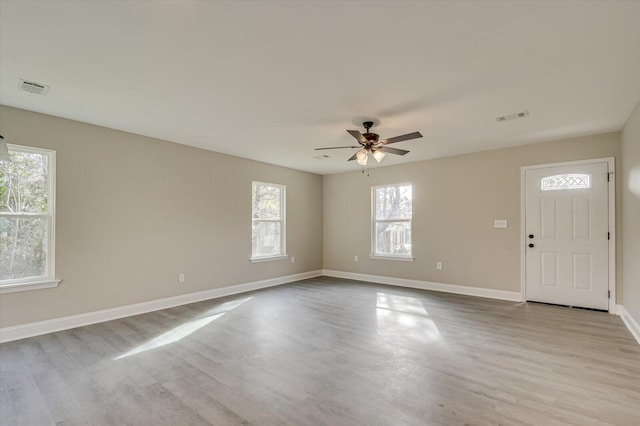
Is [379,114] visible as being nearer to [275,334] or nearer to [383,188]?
[275,334]

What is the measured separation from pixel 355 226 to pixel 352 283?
1319 mm

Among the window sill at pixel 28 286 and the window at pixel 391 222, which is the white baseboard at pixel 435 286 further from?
the window sill at pixel 28 286

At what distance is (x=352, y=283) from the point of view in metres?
6.44

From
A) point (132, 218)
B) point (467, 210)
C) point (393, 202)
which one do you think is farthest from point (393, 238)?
point (132, 218)

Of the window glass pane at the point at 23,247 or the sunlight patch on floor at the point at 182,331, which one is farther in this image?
the window glass pane at the point at 23,247

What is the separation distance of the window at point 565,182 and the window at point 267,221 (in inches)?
186

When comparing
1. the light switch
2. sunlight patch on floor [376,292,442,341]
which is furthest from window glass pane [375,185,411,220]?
sunlight patch on floor [376,292,442,341]

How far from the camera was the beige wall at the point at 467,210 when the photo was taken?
4.88m

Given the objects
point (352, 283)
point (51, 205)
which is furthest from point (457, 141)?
point (51, 205)

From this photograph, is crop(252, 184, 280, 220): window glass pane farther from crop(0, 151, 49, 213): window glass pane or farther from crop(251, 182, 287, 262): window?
crop(0, 151, 49, 213): window glass pane

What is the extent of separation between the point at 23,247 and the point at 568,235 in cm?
720

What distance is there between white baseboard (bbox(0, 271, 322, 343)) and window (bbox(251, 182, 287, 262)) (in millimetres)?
644

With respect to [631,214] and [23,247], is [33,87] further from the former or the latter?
[631,214]

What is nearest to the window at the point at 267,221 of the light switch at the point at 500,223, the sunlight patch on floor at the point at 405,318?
the sunlight patch on floor at the point at 405,318
